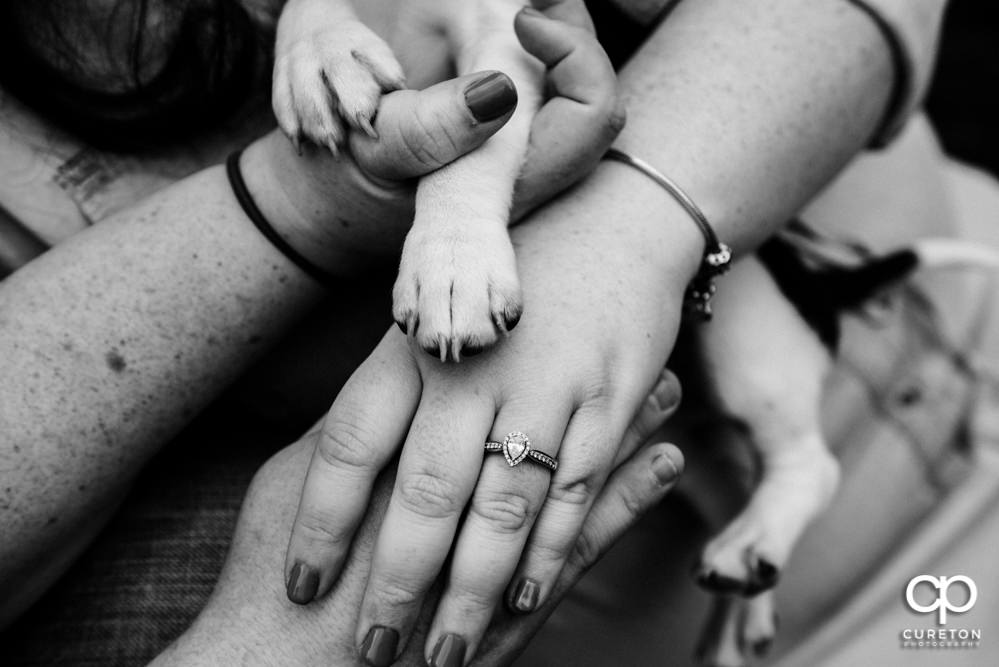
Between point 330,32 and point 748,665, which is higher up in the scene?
point 330,32

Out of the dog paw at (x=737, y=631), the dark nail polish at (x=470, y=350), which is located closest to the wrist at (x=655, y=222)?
the dark nail polish at (x=470, y=350)

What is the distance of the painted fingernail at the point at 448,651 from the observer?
74 centimetres

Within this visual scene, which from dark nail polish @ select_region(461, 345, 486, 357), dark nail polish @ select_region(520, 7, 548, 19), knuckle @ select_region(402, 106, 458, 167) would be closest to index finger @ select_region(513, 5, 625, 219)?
dark nail polish @ select_region(520, 7, 548, 19)

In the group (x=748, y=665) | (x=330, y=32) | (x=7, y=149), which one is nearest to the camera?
(x=330, y=32)

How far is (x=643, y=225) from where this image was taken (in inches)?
34.6

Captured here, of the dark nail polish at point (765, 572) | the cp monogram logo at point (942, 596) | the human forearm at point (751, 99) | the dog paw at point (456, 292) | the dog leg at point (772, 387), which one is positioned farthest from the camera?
the dog leg at point (772, 387)

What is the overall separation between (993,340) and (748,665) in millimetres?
758

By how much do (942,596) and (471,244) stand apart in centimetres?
85

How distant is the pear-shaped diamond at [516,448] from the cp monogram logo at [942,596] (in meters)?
0.70

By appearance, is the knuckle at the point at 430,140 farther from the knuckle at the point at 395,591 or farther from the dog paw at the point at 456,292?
the knuckle at the point at 395,591

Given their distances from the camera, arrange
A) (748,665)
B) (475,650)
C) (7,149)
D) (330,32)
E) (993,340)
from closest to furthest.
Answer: (475,650) → (330,32) → (7,149) → (748,665) → (993,340)

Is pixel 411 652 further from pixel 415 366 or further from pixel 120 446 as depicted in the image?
pixel 120 446

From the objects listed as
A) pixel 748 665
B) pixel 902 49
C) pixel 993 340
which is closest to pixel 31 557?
pixel 748 665

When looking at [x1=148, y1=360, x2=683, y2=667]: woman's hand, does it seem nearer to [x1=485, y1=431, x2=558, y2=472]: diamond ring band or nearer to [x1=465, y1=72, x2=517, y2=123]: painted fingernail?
[x1=485, y1=431, x2=558, y2=472]: diamond ring band
